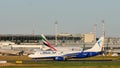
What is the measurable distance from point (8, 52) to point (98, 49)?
186 feet

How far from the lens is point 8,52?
536 ft

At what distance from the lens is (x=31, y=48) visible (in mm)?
188125

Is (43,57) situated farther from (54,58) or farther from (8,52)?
(8,52)

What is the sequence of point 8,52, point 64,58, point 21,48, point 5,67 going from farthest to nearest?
point 21,48, point 8,52, point 64,58, point 5,67

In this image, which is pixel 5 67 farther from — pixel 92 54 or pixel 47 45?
pixel 47 45

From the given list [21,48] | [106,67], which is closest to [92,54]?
[106,67]

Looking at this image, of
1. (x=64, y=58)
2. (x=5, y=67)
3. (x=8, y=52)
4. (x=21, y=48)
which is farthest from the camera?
(x=21, y=48)

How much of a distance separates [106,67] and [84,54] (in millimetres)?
37068

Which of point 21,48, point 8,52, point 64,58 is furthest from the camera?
point 21,48

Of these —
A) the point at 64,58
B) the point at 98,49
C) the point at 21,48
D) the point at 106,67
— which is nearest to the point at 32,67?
the point at 106,67

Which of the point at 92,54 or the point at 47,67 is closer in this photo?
the point at 47,67

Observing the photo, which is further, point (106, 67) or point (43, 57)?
point (43, 57)

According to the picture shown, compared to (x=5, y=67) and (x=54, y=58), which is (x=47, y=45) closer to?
(x=54, y=58)

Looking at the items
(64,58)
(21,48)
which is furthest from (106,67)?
(21,48)
